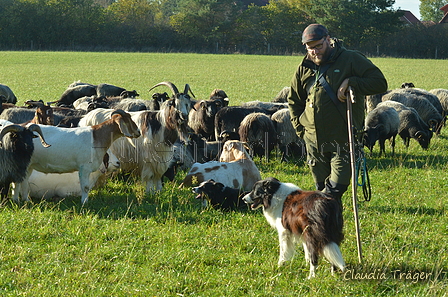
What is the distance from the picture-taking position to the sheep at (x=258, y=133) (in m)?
9.48

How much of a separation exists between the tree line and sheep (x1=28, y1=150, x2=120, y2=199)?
48706 millimetres

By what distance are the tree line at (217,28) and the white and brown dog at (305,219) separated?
50592mm

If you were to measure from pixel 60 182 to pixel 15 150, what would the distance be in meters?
0.92

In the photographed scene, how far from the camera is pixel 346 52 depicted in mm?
4895

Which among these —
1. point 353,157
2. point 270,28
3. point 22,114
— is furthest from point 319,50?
point 270,28

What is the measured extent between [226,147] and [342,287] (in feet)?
14.7

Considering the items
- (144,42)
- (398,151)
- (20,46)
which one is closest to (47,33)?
(20,46)

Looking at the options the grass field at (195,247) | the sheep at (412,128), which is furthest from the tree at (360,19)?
the grass field at (195,247)

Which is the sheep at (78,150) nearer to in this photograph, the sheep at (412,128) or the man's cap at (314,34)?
the man's cap at (314,34)

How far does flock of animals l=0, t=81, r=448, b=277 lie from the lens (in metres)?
4.72

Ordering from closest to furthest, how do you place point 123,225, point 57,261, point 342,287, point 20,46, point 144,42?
point 342,287
point 57,261
point 123,225
point 20,46
point 144,42

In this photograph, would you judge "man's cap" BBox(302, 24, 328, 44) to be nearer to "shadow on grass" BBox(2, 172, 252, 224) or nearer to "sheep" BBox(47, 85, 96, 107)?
"shadow on grass" BBox(2, 172, 252, 224)

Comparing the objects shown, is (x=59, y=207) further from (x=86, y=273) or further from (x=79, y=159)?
(x=86, y=273)

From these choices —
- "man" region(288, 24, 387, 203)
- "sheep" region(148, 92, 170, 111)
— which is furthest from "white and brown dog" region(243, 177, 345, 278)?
"sheep" region(148, 92, 170, 111)
